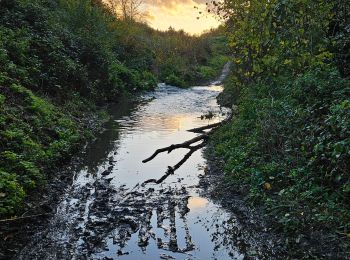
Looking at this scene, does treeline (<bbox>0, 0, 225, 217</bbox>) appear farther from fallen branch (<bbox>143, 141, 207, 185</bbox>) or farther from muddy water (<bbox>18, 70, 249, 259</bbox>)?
fallen branch (<bbox>143, 141, 207, 185</bbox>)

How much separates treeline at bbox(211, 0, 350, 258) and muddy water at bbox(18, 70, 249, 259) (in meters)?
1.00

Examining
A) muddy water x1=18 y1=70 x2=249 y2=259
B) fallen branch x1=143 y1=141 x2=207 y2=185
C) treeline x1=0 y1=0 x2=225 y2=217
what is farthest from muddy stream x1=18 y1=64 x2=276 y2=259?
treeline x1=0 y1=0 x2=225 y2=217

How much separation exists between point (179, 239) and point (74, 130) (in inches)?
300

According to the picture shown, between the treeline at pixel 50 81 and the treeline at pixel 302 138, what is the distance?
4627 mm

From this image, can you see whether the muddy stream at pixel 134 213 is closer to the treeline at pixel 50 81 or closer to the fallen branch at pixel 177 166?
the fallen branch at pixel 177 166

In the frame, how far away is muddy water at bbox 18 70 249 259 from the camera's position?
637 centimetres

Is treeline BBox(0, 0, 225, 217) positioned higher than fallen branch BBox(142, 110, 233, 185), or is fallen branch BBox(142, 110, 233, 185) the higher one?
treeline BBox(0, 0, 225, 217)

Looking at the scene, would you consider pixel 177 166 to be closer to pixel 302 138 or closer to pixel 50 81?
pixel 302 138

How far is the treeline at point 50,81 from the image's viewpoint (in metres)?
9.08

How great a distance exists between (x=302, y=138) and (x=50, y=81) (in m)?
11.2


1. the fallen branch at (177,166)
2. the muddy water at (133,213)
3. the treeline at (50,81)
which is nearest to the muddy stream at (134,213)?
the muddy water at (133,213)

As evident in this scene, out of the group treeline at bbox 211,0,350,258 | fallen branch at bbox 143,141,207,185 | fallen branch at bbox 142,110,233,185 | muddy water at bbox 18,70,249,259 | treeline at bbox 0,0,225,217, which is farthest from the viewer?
fallen branch at bbox 142,110,233,185

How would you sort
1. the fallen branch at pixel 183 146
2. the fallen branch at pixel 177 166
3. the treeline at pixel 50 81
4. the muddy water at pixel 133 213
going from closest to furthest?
the muddy water at pixel 133 213 → the treeline at pixel 50 81 → the fallen branch at pixel 177 166 → the fallen branch at pixel 183 146

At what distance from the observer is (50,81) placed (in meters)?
16.2
